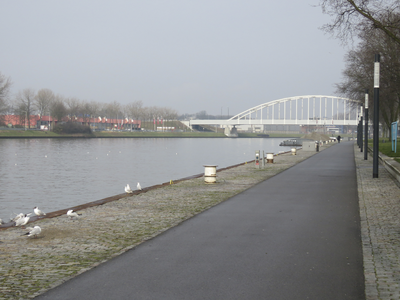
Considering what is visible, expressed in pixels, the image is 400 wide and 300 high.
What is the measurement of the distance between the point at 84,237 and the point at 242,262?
3650 mm

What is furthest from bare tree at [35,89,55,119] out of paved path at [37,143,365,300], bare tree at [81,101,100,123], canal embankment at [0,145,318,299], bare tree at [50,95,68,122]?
paved path at [37,143,365,300]

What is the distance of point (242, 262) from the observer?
7.33m

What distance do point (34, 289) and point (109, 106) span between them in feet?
604

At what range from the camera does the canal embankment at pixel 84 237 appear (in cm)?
668

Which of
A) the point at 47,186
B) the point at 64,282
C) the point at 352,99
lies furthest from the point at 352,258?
the point at 352,99

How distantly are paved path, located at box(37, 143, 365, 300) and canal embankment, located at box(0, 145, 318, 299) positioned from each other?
384mm

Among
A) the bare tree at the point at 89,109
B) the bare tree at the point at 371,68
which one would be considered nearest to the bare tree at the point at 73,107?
the bare tree at the point at 89,109

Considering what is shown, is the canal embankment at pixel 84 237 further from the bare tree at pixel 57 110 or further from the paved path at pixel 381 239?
the bare tree at pixel 57 110

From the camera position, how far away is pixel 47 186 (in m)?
26.4

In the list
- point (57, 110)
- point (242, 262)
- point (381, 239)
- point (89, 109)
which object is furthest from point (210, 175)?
point (89, 109)

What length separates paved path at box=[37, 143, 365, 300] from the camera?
598 centimetres

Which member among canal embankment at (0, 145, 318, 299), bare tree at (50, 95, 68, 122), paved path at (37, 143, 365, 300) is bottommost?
canal embankment at (0, 145, 318, 299)

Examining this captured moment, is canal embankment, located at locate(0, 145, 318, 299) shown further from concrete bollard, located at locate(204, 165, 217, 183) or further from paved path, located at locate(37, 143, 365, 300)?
concrete bollard, located at locate(204, 165, 217, 183)

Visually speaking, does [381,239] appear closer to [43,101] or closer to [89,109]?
[43,101]
